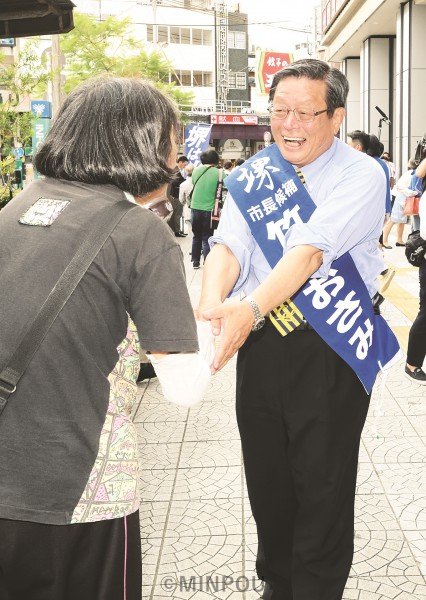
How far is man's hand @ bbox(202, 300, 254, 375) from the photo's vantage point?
6.23ft

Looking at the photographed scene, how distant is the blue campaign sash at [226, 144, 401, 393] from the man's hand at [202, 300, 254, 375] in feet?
0.78

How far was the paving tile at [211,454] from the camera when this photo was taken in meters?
3.84

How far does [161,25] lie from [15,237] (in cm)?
5213

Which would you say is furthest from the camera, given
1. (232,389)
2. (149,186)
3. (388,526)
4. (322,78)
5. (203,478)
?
(232,389)

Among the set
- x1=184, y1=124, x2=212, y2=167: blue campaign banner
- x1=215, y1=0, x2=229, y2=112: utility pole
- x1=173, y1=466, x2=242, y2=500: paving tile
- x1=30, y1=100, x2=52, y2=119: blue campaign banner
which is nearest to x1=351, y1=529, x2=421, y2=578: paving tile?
x1=173, y1=466, x2=242, y2=500: paving tile

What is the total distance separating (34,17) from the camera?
15.2 feet

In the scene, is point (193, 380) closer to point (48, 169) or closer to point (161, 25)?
point (48, 169)

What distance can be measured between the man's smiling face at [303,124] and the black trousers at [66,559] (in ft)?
3.96

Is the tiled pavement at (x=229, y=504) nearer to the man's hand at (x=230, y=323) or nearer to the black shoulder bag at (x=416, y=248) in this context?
the man's hand at (x=230, y=323)

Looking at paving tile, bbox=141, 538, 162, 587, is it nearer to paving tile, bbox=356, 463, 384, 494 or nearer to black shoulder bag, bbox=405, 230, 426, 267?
paving tile, bbox=356, 463, 384, 494

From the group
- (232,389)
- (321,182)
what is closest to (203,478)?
(232,389)

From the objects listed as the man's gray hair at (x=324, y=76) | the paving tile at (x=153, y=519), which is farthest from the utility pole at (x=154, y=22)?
the man's gray hair at (x=324, y=76)

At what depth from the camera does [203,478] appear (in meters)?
3.65

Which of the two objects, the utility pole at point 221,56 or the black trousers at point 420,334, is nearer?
the black trousers at point 420,334
